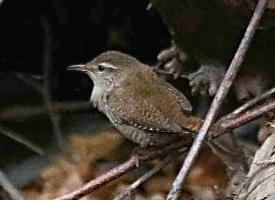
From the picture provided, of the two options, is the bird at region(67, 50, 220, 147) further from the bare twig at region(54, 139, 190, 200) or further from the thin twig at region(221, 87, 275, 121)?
the thin twig at region(221, 87, 275, 121)

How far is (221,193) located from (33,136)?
1.38 metres

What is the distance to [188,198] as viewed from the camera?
5020 millimetres

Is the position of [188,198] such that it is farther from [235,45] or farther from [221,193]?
[235,45]

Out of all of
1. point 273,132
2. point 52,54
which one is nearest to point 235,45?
point 273,132

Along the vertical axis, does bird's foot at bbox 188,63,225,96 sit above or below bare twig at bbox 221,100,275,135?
below

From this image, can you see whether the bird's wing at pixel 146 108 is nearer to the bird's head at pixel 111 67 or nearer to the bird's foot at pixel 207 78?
the bird's head at pixel 111 67

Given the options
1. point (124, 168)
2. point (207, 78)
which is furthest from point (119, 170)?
point (207, 78)

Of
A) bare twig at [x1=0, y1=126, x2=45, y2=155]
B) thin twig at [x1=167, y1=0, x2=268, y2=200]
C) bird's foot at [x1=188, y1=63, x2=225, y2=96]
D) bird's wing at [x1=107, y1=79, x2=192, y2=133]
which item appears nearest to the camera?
thin twig at [x1=167, y1=0, x2=268, y2=200]

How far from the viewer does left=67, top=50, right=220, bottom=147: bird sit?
3916 millimetres

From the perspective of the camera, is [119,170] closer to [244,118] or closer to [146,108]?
[146,108]

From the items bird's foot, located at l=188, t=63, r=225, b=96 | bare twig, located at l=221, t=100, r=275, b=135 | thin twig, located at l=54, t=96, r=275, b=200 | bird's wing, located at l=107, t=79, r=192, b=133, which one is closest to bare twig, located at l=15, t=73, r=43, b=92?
bird's foot, located at l=188, t=63, r=225, b=96

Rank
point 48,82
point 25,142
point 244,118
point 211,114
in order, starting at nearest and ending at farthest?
1. point 211,114
2. point 244,118
3. point 25,142
4. point 48,82

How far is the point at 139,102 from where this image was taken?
13.3 ft

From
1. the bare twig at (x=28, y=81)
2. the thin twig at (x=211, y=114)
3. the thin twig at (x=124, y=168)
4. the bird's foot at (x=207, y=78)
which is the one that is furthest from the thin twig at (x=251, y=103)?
the bare twig at (x=28, y=81)
